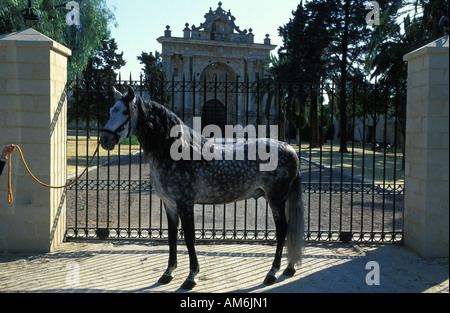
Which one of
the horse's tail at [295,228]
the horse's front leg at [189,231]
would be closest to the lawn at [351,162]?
the horse's tail at [295,228]

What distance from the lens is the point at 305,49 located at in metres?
28.6

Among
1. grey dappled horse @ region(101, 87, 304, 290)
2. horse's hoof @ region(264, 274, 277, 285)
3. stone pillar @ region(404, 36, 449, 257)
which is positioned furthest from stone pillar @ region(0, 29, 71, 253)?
stone pillar @ region(404, 36, 449, 257)

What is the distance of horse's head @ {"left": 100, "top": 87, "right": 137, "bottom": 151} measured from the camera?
4410mm

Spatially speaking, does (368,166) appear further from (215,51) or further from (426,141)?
(215,51)

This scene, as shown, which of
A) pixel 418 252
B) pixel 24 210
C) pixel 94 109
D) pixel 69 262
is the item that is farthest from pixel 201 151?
pixel 94 109

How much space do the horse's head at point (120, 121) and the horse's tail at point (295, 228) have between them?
7.76ft

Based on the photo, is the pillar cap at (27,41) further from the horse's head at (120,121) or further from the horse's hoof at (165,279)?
the horse's hoof at (165,279)

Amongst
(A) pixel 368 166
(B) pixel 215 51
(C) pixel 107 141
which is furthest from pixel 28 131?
(B) pixel 215 51

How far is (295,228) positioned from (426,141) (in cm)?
249

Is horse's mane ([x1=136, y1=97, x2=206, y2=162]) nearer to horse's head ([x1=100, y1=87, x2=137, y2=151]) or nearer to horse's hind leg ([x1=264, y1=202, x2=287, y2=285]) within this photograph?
horse's head ([x1=100, y1=87, x2=137, y2=151])

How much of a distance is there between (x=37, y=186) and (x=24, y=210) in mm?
443

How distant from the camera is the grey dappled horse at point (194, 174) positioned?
185 inches

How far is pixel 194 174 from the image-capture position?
4.86 meters
